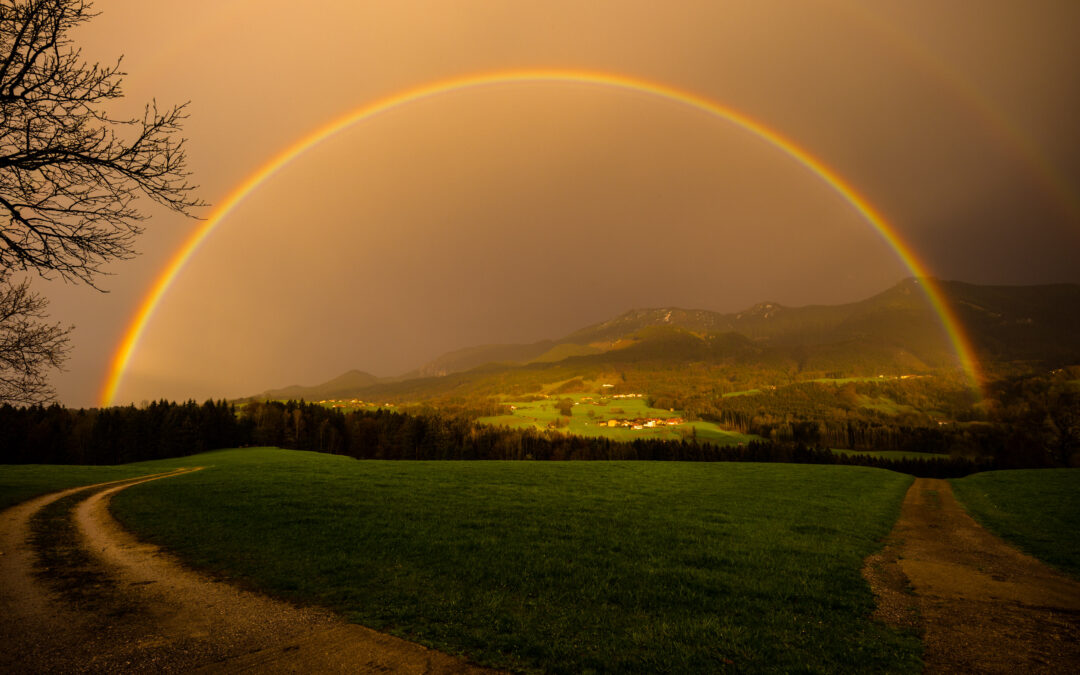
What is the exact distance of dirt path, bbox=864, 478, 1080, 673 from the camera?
8.38m

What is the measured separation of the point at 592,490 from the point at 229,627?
23.3 m

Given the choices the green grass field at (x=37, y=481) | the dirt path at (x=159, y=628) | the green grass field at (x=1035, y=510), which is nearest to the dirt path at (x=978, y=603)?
the green grass field at (x=1035, y=510)

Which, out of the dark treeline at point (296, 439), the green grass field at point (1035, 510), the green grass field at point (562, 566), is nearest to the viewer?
the green grass field at point (562, 566)

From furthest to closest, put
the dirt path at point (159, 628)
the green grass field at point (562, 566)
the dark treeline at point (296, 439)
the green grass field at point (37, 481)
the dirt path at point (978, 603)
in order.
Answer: the dark treeline at point (296, 439)
the green grass field at point (37, 481)
the dirt path at point (978, 603)
the green grass field at point (562, 566)
the dirt path at point (159, 628)

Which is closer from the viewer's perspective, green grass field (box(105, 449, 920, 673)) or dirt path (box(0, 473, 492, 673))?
dirt path (box(0, 473, 492, 673))

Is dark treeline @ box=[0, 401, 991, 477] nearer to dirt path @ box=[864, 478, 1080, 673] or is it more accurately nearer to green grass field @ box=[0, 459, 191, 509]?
green grass field @ box=[0, 459, 191, 509]

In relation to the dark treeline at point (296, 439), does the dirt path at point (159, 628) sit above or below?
above

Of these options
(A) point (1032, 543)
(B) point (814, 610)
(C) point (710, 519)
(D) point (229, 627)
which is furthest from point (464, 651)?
(A) point (1032, 543)

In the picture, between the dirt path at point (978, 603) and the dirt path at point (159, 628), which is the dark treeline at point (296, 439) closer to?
the dirt path at point (159, 628)

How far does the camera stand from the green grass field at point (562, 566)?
8102 mm

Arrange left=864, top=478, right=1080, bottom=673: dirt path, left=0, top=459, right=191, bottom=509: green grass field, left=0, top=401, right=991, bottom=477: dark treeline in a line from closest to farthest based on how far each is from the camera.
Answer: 1. left=864, top=478, right=1080, bottom=673: dirt path
2. left=0, top=459, right=191, bottom=509: green grass field
3. left=0, top=401, right=991, bottom=477: dark treeline

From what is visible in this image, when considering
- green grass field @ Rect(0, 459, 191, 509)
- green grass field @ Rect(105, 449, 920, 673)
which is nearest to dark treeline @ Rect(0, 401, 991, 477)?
green grass field @ Rect(0, 459, 191, 509)

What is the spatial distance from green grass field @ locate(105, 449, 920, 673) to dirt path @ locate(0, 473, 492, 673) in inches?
27.9

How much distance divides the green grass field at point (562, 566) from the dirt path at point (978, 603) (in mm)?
709
